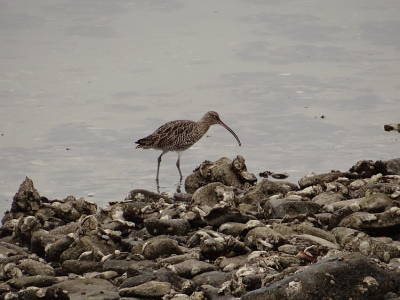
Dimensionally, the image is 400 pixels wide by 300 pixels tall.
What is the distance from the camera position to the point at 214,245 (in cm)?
962

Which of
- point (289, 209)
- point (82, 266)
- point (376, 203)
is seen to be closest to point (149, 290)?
point (82, 266)

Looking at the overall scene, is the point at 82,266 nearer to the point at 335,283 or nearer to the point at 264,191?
the point at 335,283

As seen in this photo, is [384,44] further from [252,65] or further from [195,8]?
[195,8]

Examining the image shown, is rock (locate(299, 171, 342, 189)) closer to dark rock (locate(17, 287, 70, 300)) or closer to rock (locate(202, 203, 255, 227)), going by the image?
rock (locate(202, 203, 255, 227))

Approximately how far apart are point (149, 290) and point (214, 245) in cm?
126

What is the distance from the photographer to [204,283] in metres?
8.95

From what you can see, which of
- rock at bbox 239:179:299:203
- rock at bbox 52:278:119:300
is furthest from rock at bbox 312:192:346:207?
rock at bbox 52:278:119:300

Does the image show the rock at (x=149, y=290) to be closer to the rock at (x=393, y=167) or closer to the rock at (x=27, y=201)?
the rock at (x=27, y=201)

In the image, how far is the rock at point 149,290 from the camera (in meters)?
8.56

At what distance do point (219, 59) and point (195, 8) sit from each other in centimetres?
708

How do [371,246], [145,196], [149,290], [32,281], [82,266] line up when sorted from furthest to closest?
[145,196] < [82,266] < [371,246] < [32,281] < [149,290]

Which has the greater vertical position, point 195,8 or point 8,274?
point 195,8

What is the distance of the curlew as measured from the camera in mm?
17094

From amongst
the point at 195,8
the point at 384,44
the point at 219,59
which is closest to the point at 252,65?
the point at 219,59
